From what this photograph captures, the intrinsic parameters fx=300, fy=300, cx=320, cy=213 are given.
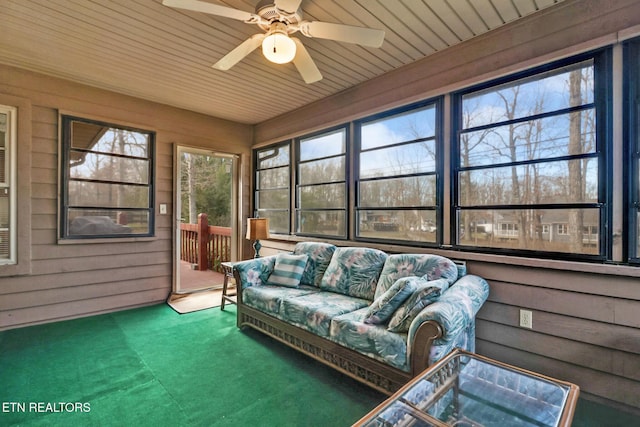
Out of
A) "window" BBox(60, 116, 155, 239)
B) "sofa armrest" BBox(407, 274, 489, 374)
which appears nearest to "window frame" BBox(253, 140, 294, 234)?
"window" BBox(60, 116, 155, 239)

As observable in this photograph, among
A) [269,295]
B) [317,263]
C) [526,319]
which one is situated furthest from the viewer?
[317,263]

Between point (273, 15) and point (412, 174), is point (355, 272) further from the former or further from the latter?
point (273, 15)

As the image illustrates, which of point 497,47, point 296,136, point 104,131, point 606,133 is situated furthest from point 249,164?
point 606,133

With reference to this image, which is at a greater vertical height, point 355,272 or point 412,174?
point 412,174

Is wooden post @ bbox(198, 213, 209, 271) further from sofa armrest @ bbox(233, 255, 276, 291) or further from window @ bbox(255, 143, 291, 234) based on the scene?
sofa armrest @ bbox(233, 255, 276, 291)

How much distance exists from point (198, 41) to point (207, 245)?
14.5 ft

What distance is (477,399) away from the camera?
1395 millimetres

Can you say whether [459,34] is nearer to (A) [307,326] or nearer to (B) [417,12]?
(B) [417,12]

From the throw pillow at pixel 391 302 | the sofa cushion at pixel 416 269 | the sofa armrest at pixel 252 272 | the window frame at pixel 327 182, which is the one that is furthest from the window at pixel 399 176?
the sofa armrest at pixel 252 272

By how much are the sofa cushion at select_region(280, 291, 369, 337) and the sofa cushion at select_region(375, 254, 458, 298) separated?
274 mm

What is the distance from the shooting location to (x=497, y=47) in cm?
238

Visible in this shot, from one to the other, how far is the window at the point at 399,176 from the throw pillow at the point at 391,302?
862 millimetres

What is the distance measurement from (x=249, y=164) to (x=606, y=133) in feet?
14.0

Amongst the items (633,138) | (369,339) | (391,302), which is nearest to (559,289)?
(633,138)
